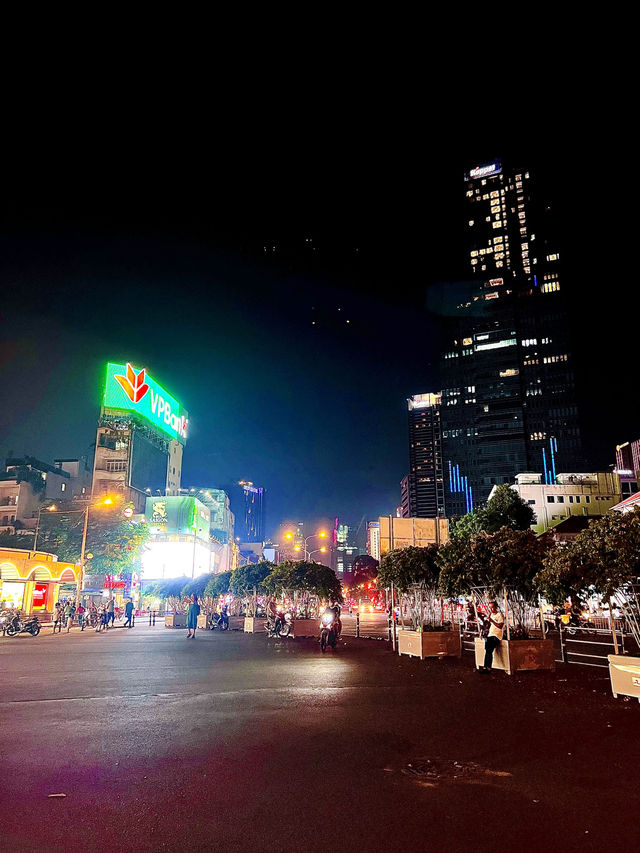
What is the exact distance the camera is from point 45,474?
273 feet

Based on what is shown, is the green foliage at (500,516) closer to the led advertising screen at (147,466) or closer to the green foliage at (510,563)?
the green foliage at (510,563)

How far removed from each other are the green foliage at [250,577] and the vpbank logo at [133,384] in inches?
2306

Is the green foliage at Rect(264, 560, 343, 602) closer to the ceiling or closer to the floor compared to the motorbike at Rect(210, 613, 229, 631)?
closer to the ceiling

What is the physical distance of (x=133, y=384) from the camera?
3538 inches

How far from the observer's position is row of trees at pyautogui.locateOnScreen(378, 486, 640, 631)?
1088 cm

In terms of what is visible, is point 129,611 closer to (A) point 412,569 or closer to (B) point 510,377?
(A) point 412,569

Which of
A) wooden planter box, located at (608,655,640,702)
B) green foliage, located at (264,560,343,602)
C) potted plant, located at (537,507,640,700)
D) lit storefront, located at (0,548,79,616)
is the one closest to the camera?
wooden planter box, located at (608,655,640,702)

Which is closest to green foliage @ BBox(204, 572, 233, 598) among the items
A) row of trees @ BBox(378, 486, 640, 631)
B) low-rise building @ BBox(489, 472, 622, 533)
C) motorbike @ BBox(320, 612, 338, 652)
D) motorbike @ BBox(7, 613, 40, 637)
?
motorbike @ BBox(7, 613, 40, 637)

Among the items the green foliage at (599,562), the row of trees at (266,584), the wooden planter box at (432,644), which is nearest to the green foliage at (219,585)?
the row of trees at (266,584)

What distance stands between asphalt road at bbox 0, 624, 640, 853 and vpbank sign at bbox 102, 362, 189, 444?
3175 inches

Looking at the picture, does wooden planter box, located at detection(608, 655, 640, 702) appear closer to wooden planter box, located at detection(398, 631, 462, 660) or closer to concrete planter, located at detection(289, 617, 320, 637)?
wooden planter box, located at detection(398, 631, 462, 660)

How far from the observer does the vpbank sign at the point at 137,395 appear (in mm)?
88062

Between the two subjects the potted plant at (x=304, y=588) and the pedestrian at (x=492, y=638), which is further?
the potted plant at (x=304, y=588)

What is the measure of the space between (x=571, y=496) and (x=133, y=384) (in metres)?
73.9
